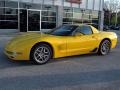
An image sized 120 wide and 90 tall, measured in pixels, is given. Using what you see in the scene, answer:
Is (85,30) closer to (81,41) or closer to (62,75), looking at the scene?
(81,41)

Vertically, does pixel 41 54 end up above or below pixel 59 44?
below

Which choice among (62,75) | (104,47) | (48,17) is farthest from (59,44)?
(48,17)

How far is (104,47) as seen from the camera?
33.6 ft

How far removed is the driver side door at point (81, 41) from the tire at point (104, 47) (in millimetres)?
429

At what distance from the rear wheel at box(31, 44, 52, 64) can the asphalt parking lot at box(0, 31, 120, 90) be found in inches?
7.6

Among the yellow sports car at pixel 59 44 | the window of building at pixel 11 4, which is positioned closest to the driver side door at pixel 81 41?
the yellow sports car at pixel 59 44

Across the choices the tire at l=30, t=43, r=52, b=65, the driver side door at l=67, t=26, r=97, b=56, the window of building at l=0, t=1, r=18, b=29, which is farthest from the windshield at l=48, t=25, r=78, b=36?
the window of building at l=0, t=1, r=18, b=29

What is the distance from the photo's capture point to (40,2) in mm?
27453

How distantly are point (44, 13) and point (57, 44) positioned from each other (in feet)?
65.1

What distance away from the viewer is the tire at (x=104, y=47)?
1010cm

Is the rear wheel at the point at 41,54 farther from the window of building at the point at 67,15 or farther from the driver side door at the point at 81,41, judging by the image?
the window of building at the point at 67,15

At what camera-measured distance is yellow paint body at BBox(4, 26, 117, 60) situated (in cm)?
777

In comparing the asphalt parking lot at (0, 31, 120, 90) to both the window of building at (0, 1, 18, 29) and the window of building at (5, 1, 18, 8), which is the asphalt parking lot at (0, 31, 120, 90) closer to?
the window of building at (0, 1, 18, 29)

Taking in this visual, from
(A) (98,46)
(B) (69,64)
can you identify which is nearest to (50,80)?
(B) (69,64)
